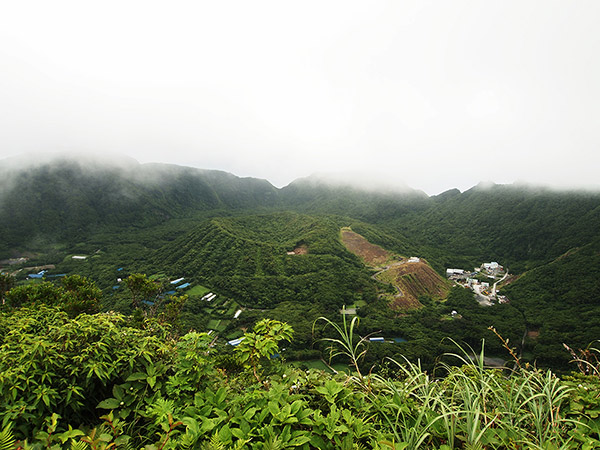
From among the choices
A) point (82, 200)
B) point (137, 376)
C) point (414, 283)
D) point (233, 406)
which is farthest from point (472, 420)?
point (82, 200)

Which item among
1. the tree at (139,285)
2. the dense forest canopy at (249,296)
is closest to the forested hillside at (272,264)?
the dense forest canopy at (249,296)

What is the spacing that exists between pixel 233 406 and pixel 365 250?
292ft

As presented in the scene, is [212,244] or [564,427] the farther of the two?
[212,244]

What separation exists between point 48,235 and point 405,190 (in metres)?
217

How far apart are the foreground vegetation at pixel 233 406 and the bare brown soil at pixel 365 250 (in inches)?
3183

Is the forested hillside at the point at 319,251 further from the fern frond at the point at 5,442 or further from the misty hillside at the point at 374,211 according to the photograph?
the fern frond at the point at 5,442

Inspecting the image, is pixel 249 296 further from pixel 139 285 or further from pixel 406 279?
pixel 139 285

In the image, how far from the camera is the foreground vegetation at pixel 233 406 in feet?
5.96

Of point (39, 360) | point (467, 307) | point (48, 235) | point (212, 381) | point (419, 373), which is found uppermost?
point (39, 360)

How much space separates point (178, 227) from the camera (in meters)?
122

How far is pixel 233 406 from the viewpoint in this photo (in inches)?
86.0

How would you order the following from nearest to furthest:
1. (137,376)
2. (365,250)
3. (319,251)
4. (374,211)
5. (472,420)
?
(472,420)
(137,376)
(319,251)
(365,250)
(374,211)

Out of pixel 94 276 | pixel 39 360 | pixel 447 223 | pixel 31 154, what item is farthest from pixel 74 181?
pixel 447 223

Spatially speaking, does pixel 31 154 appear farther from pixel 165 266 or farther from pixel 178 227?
pixel 165 266
